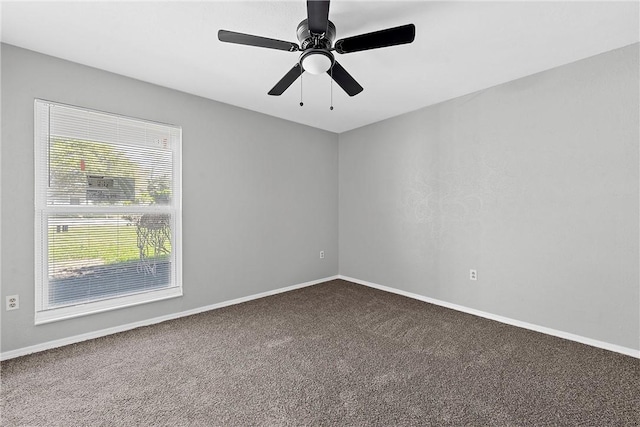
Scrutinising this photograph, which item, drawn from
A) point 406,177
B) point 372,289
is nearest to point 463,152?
point 406,177

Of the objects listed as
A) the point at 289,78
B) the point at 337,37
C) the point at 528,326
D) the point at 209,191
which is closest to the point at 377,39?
the point at 337,37

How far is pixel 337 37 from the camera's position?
2199mm

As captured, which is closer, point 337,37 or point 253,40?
point 253,40

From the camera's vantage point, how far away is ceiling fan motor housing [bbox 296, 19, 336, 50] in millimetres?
1806

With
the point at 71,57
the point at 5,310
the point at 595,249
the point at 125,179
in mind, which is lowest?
the point at 5,310

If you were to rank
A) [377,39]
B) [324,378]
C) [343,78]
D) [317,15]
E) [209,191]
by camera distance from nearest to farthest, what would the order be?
[317,15]
[377,39]
[324,378]
[343,78]
[209,191]

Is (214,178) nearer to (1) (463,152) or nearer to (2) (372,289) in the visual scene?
(2) (372,289)

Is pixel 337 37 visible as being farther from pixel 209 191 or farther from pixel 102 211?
pixel 102 211

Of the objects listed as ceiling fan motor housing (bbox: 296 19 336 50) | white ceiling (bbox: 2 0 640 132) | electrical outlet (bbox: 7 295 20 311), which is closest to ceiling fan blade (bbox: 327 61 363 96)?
ceiling fan motor housing (bbox: 296 19 336 50)

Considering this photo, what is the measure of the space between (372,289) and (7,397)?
3.58m

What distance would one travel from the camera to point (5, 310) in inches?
87.0

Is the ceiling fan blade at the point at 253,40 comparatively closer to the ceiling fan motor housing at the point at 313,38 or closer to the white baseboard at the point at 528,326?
the ceiling fan motor housing at the point at 313,38

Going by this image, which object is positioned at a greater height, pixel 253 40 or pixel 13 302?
pixel 253 40

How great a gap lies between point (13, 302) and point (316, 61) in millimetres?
2959
